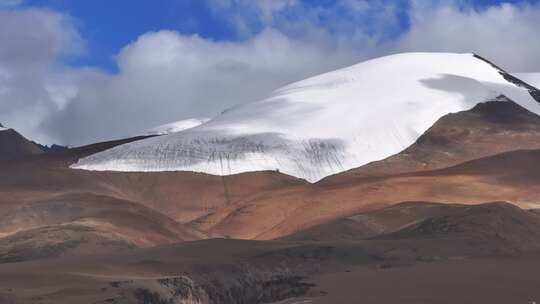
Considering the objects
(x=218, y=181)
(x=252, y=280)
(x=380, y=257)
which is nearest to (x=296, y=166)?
(x=218, y=181)

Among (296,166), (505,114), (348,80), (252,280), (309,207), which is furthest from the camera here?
(348,80)

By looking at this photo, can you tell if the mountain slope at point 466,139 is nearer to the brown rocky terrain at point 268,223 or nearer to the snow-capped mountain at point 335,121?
the brown rocky terrain at point 268,223

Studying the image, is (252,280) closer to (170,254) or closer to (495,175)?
(170,254)

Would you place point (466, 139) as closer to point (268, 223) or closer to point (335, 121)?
point (335, 121)

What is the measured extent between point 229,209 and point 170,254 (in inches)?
2185

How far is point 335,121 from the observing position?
132875 mm

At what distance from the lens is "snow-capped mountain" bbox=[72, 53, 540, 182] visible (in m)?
118

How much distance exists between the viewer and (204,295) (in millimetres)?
30938

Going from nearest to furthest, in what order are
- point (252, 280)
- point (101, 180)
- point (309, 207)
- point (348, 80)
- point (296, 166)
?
point (252, 280) < point (309, 207) < point (101, 180) < point (296, 166) < point (348, 80)

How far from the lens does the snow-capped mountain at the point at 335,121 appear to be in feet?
387

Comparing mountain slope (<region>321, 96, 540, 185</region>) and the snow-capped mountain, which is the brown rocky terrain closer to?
mountain slope (<region>321, 96, 540, 185</region>)

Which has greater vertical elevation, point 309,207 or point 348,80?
point 348,80

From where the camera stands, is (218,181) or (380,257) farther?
(218,181)

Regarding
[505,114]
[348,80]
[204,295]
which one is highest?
[348,80]
